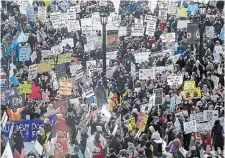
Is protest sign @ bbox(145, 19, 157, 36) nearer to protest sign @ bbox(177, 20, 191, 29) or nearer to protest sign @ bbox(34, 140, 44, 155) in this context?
protest sign @ bbox(177, 20, 191, 29)

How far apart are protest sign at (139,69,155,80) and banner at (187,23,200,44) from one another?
147 centimetres

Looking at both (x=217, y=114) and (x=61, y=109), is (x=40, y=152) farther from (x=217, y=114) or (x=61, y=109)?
(x=217, y=114)

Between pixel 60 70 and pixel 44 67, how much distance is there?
46cm

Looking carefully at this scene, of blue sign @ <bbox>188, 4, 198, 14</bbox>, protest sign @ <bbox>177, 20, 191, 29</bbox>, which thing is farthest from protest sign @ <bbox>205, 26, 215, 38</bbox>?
blue sign @ <bbox>188, 4, 198, 14</bbox>

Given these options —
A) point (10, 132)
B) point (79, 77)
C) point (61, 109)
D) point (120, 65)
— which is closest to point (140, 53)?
point (120, 65)

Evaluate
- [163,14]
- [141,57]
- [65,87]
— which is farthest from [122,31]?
[65,87]

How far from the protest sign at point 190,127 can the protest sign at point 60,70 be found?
151 inches

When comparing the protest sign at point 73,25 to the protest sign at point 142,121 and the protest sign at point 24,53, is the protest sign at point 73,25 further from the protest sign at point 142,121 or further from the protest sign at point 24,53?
the protest sign at point 142,121

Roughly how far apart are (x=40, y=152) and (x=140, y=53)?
14.9 feet

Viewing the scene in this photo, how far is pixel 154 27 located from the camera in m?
18.0

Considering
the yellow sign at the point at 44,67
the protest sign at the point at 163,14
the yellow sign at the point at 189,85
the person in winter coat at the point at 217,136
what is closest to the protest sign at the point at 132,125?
the person in winter coat at the point at 217,136

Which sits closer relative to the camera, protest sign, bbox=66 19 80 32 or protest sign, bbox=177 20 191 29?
protest sign, bbox=177 20 191 29

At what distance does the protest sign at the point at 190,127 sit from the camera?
48.1 ft

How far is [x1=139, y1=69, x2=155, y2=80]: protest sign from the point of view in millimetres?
16609
